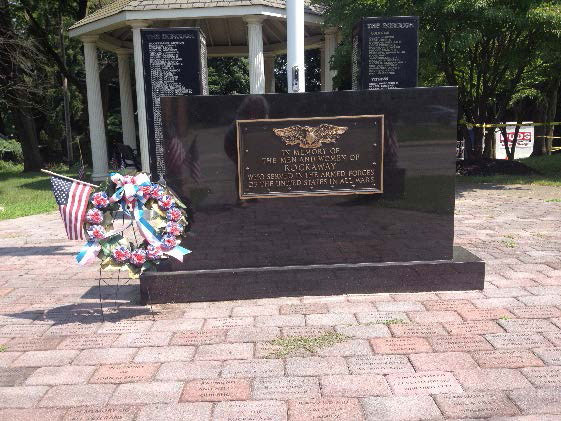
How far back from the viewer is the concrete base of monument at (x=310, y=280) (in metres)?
4.75

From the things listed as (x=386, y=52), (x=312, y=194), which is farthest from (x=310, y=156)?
(x=386, y=52)

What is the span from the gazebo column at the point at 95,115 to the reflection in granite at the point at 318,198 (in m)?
12.2

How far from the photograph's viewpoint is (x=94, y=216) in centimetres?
432

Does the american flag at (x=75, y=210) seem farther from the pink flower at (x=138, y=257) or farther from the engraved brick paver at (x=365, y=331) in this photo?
the engraved brick paver at (x=365, y=331)

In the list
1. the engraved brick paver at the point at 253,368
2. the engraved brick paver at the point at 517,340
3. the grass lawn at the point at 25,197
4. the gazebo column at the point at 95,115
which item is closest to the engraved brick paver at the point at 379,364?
the engraved brick paver at the point at 253,368

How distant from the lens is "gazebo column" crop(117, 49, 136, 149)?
17359mm

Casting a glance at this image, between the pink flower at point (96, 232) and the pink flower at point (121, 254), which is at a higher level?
the pink flower at point (96, 232)

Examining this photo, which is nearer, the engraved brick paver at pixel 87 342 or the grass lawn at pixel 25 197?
the engraved brick paver at pixel 87 342

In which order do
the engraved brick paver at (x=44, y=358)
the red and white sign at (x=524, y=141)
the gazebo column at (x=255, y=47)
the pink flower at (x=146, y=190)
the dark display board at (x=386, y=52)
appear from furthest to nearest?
1. the red and white sign at (x=524, y=141)
2. the gazebo column at (x=255, y=47)
3. the dark display board at (x=386, y=52)
4. the pink flower at (x=146, y=190)
5. the engraved brick paver at (x=44, y=358)

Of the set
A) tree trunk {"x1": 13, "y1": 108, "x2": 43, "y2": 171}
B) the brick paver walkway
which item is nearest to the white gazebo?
the brick paver walkway

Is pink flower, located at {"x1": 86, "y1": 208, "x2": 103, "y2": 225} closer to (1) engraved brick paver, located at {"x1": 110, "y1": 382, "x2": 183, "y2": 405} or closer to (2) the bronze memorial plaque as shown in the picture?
(2) the bronze memorial plaque

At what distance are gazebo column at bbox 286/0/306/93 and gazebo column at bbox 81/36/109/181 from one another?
389 inches

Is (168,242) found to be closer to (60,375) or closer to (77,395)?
(60,375)

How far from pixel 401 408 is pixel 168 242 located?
2350 millimetres
